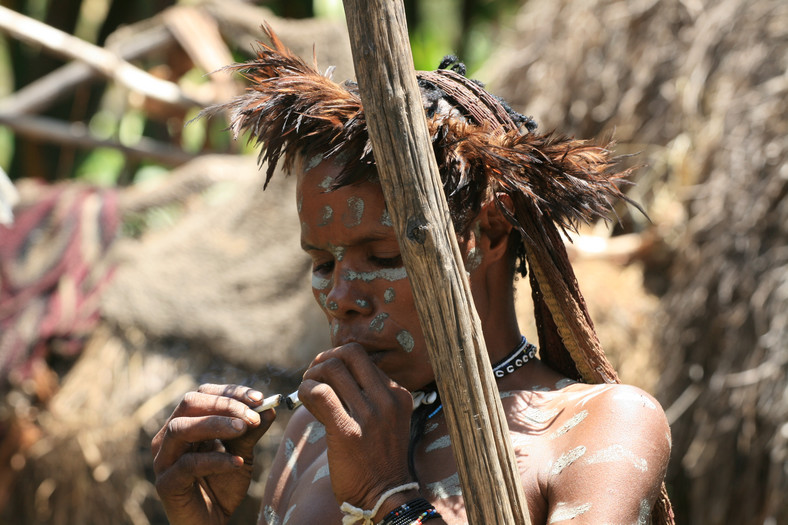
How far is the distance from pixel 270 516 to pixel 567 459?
0.71m

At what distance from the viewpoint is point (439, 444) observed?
1.74 m

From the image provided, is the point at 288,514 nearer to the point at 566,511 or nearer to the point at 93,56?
the point at 566,511

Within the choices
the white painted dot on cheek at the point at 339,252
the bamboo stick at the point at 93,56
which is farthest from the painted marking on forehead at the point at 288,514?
the bamboo stick at the point at 93,56

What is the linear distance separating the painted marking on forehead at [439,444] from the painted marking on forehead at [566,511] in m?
0.29

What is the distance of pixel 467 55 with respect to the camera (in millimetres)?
10406

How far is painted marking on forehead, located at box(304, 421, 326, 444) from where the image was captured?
1.99m

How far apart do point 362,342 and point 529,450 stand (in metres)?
0.36

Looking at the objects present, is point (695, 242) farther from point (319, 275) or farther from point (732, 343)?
point (319, 275)

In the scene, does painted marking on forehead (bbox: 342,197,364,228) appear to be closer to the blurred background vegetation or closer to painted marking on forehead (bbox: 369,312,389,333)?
painted marking on forehead (bbox: 369,312,389,333)

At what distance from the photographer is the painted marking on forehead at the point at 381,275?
167cm

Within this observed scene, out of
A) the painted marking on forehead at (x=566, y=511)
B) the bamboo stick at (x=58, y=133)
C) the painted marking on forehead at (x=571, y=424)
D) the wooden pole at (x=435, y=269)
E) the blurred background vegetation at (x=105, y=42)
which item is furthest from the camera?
the blurred background vegetation at (x=105, y=42)

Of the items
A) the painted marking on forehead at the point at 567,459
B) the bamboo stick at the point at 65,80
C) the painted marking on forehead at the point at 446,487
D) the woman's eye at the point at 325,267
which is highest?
the bamboo stick at the point at 65,80

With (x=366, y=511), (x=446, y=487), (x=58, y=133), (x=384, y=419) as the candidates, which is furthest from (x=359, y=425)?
(x=58, y=133)

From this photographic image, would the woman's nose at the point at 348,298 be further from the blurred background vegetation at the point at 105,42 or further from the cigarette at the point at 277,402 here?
the blurred background vegetation at the point at 105,42
